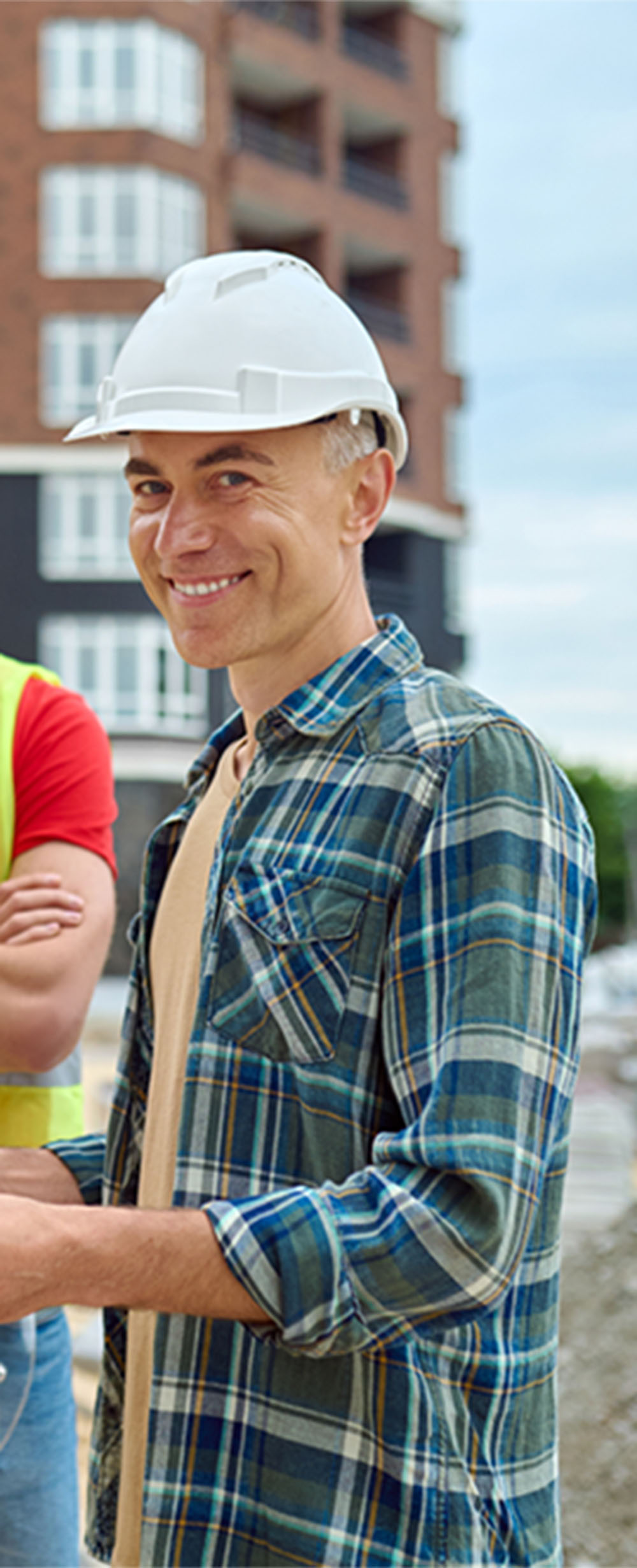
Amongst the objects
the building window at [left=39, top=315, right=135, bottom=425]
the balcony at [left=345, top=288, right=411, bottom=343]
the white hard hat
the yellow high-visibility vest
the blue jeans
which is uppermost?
the balcony at [left=345, top=288, right=411, bottom=343]

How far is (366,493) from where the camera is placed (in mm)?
1806

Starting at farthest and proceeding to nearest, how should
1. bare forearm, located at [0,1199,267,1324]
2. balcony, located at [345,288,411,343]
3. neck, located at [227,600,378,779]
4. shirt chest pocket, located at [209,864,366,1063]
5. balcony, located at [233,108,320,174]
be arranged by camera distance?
balcony, located at [345,288,411,343] < balcony, located at [233,108,320,174] < neck, located at [227,600,378,779] < shirt chest pocket, located at [209,864,366,1063] < bare forearm, located at [0,1199,267,1324]

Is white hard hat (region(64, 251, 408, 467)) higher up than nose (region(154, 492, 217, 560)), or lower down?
higher up

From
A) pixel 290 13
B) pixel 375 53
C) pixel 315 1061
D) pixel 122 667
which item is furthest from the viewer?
pixel 375 53

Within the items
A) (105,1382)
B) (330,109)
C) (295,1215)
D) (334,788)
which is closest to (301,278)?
(334,788)

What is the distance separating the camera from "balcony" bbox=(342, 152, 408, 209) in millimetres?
31094

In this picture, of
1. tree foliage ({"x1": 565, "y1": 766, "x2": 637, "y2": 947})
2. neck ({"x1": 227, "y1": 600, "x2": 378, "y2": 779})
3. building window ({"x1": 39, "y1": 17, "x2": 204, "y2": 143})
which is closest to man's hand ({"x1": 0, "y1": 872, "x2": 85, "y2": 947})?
neck ({"x1": 227, "y1": 600, "x2": 378, "y2": 779})

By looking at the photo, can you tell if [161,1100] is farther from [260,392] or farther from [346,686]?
[260,392]

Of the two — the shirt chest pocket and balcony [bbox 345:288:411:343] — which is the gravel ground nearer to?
the shirt chest pocket

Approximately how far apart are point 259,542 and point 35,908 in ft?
3.07

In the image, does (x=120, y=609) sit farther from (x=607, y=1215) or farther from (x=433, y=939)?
(x=433, y=939)

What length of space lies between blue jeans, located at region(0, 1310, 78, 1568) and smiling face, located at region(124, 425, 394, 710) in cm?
109

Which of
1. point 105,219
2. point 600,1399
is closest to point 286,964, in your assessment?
point 600,1399

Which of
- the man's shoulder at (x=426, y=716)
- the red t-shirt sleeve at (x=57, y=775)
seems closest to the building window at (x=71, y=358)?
the red t-shirt sleeve at (x=57, y=775)
